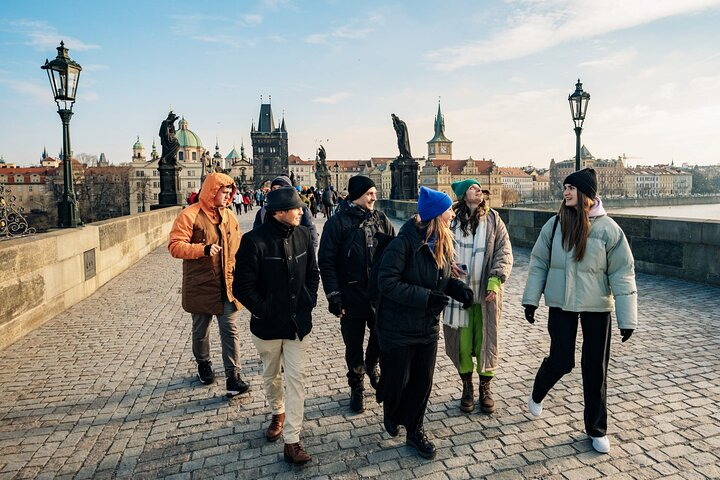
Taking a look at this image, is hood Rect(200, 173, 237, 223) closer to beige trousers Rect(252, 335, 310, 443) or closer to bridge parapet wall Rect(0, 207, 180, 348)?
beige trousers Rect(252, 335, 310, 443)

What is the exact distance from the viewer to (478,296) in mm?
3846

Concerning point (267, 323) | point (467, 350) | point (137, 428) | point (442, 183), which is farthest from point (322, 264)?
point (442, 183)

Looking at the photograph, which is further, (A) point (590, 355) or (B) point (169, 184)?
(B) point (169, 184)

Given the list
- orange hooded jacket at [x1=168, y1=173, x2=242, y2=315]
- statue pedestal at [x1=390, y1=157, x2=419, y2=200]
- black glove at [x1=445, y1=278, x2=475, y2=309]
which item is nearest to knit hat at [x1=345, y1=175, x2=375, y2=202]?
orange hooded jacket at [x1=168, y1=173, x2=242, y2=315]

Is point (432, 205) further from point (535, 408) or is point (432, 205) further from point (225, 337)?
point (225, 337)

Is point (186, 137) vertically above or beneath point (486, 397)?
above

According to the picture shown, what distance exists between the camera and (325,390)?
4.20m

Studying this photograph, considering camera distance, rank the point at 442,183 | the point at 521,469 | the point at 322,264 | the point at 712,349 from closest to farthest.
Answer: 1. the point at 521,469
2. the point at 322,264
3. the point at 712,349
4. the point at 442,183

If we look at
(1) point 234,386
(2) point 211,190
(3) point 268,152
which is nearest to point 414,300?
(1) point 234,386

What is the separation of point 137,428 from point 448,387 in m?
2.36

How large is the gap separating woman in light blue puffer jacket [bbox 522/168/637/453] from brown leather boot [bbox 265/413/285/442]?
1.78m

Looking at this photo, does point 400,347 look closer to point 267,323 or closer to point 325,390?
point 267,323

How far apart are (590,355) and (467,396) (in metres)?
0.93

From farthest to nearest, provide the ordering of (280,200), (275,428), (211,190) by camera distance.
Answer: (211,190) → (275,428) → (280,200)
